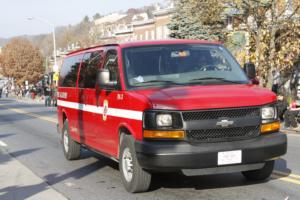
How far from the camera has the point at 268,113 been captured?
6941 millimetres

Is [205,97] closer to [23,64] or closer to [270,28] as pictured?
[270,28]

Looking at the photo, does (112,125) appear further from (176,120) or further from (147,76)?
(176,120)

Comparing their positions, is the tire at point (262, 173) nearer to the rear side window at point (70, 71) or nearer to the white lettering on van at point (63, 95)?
the rear side window at point (70, 71)

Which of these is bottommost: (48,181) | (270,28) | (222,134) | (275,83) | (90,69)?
(48,181)

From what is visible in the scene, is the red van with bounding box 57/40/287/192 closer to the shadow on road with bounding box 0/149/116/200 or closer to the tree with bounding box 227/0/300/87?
the shadow on road with bounding box 0/149/116/200

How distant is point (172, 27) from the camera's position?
43375mm

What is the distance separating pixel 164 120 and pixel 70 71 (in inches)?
181

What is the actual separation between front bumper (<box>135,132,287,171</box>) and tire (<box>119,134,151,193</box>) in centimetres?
29

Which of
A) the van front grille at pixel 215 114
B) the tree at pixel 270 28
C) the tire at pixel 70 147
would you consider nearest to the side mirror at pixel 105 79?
the van front grille at pixel 215 114

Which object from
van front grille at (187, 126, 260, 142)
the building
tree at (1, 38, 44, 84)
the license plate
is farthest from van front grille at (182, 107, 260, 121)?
tree at (1, 38, 44, 84)

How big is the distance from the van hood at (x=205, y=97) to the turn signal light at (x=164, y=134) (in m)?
0.29

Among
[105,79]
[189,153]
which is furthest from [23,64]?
[189,153]

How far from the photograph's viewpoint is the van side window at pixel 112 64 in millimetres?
7861

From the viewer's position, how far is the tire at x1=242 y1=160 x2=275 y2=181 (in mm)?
7590
